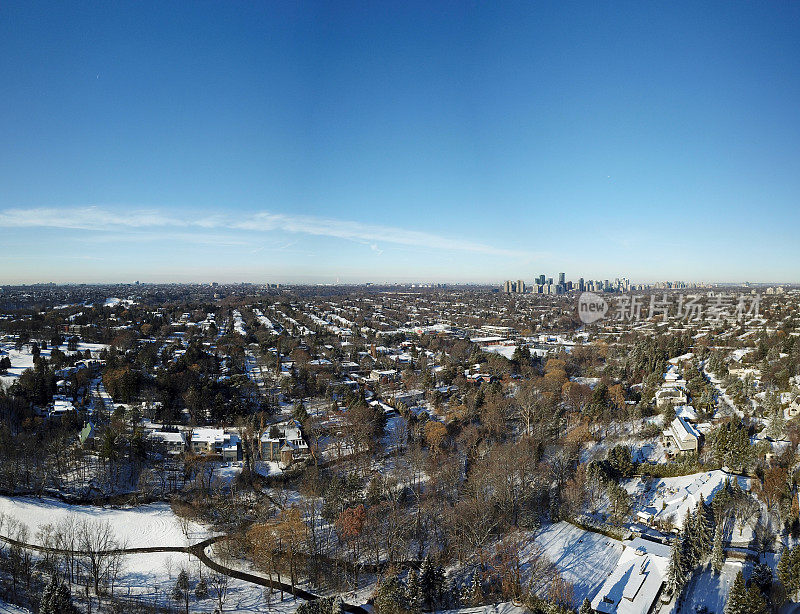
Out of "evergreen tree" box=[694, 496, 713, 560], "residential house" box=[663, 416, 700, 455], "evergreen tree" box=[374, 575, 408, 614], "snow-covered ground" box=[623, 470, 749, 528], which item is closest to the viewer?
"evergreen tree" box=[374, 575, 408, 614]

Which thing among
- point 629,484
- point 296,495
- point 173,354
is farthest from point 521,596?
point 173,354

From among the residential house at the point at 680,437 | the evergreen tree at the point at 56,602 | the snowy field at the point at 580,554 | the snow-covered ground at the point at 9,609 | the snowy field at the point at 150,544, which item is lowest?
the snowy field at the point at 150,544

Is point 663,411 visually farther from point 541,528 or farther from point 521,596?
point 521,596

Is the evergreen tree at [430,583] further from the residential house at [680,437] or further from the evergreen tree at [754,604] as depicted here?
the residential house at [680,437]

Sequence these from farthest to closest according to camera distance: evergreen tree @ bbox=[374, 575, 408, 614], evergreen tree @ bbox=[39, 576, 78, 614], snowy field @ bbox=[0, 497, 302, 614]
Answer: snowy field @ bbox=[0, 497, 302, 614] < evergreen tree @ bbox=[374, 575, 408, 614] < evergreen tree @ bbox=[39, 576, 78, 614]

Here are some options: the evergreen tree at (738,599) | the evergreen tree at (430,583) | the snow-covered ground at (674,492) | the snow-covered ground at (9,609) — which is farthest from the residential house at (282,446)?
the evergreen tree at (738,599)

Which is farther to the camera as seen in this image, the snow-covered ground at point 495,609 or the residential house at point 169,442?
the residential house at point 169,442

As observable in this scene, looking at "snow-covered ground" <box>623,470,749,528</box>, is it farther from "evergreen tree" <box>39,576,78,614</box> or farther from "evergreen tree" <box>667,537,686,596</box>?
"evergreen tree" <box>39,576,78,614</box>

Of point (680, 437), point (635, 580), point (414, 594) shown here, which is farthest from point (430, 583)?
point (680, 437)

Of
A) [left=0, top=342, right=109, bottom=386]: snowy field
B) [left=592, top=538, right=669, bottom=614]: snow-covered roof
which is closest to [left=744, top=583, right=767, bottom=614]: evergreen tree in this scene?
[left=592, top=538, right=669, bottom=614]: snow-covered roof
